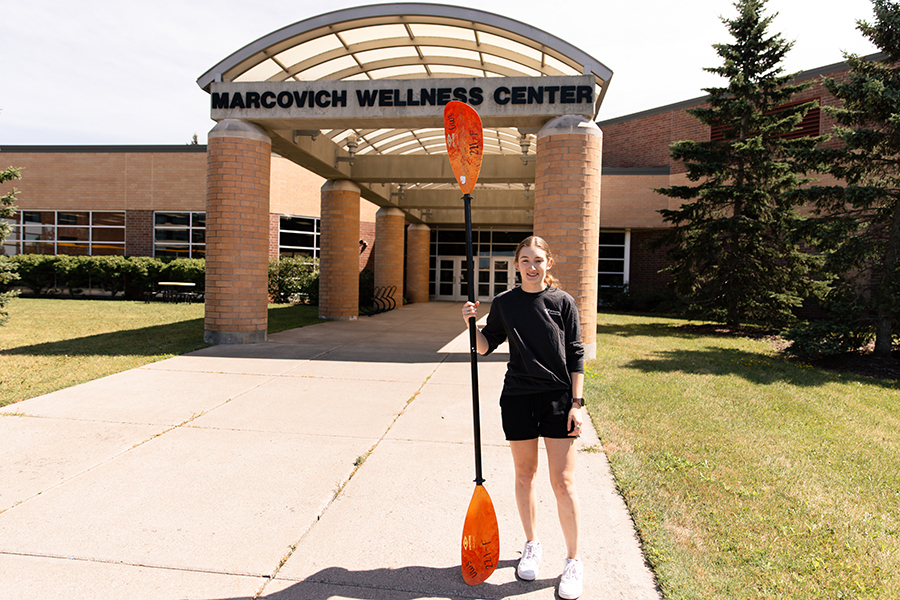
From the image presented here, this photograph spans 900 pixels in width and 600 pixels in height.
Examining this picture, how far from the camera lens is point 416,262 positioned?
26328 millimetres

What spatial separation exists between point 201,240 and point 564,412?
77.8ft

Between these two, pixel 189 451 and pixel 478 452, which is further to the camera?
pixel 189 451

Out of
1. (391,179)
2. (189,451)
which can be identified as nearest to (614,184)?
(391,179)

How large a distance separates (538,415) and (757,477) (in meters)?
2.45

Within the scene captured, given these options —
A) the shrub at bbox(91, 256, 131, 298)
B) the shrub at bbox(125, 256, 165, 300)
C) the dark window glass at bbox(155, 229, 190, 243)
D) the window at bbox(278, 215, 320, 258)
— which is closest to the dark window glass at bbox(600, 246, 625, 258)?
the window at bbox(278, 215, 320, 258)

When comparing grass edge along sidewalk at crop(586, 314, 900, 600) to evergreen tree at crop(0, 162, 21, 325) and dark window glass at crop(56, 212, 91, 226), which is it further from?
dark window glass at crop(56, 212, 91, 226)

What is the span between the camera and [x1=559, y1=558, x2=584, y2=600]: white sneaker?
2689 mm

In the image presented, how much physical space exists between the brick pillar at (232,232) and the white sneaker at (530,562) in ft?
28.0

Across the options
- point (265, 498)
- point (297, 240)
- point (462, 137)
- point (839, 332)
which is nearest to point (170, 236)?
point (297, 240)

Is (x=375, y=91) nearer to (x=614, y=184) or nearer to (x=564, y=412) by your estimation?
(x=564, y=412)

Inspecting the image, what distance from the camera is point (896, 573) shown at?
3.00m

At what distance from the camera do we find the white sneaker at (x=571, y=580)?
2689 millimetres

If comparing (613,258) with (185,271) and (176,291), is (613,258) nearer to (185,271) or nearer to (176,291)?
(185,271)

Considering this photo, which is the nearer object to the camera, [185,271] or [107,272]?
[185,271]
